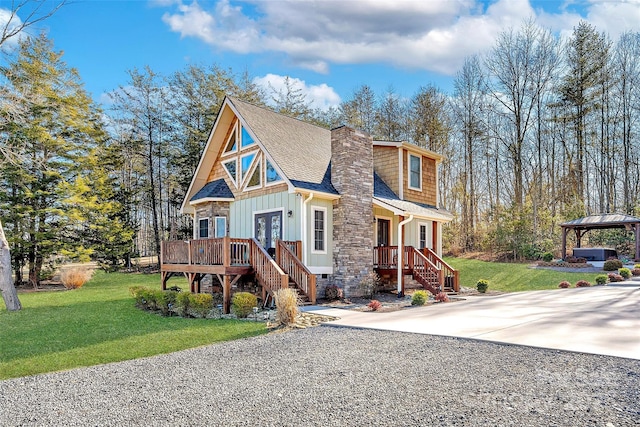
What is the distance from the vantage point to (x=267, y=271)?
36.7 feet

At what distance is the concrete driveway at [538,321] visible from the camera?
244 inches

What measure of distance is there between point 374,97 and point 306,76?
5.58m

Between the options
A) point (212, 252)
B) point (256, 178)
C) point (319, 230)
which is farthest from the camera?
point (256, 178)

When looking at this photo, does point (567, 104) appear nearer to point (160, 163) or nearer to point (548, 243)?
point (548, 243)

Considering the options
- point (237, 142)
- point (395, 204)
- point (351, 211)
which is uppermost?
point (237, 142)

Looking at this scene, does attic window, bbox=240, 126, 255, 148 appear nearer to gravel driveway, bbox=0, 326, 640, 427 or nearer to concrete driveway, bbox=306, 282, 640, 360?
concrete driveway, bbox=306, 282, 640, 360

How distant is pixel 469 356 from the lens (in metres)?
5.66

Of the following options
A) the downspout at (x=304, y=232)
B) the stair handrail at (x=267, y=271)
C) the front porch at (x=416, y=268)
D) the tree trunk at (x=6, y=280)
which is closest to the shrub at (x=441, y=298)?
the front porch at (x=416, y=268)

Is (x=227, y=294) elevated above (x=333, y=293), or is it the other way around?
(x=227, y=294)

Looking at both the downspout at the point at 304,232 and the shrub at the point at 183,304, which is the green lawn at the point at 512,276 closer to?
the downspout at the point at 304,232

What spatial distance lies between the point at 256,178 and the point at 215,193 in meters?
1.82

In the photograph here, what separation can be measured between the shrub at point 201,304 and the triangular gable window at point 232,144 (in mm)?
6684

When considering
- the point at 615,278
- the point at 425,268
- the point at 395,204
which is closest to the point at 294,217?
the point at 395,204

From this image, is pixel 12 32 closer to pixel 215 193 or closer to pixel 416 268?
pixel 215 193
